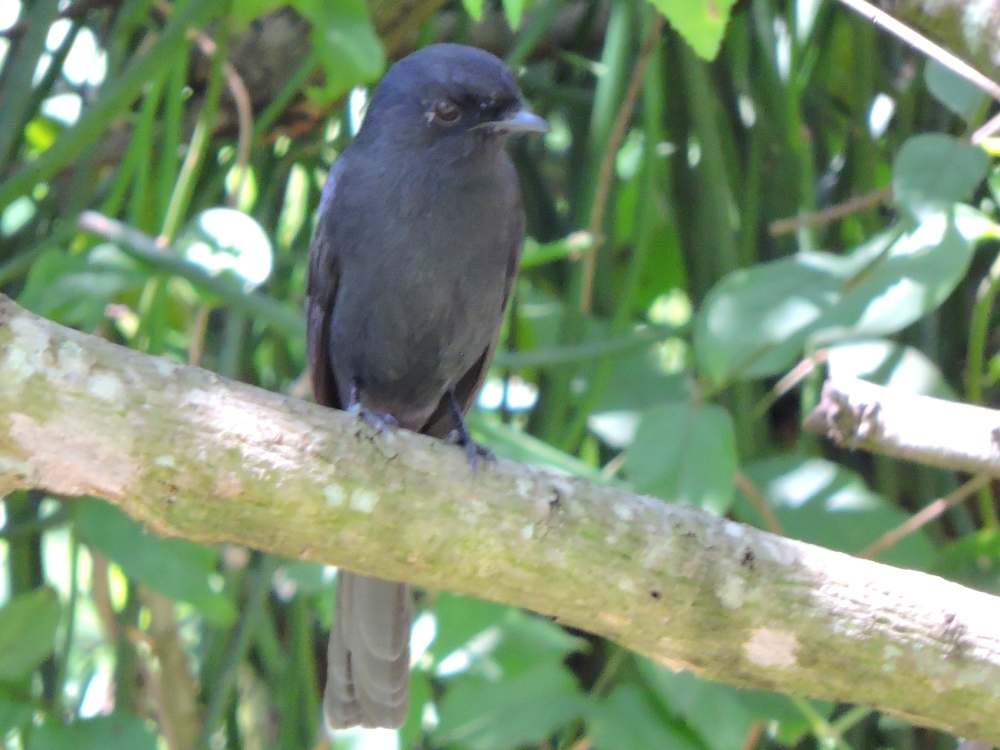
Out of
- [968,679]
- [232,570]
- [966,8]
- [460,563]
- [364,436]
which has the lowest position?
[232,570]

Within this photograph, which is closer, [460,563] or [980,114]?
[460,563]

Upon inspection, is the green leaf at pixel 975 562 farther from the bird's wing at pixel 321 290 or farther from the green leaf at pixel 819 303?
the bird's wing at pixel 321 290

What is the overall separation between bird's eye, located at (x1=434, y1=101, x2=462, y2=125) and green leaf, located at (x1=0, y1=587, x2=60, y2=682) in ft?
4.21

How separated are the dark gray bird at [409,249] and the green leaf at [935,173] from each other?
0.74 meters

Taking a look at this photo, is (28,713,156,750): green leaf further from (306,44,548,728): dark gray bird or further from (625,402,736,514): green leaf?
(625,402,736,514): green leaf

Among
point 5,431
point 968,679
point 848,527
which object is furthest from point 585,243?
point 5,431

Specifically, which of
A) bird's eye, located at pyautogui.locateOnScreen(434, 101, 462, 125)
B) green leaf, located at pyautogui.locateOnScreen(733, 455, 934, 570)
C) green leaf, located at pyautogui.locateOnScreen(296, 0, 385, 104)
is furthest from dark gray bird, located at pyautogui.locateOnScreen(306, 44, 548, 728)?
green leaf, located at pyautogui.locateOnScreen(733, 455, 934, 570)

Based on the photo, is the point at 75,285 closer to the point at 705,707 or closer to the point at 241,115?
the point at 241,115

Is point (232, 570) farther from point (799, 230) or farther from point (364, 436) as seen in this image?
point (799, 230)

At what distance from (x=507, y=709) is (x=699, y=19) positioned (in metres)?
1.29

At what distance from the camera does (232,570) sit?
113 inches

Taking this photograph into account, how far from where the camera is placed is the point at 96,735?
2.27 m

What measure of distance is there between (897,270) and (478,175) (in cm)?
92

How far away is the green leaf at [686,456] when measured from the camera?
2270 millimetres
